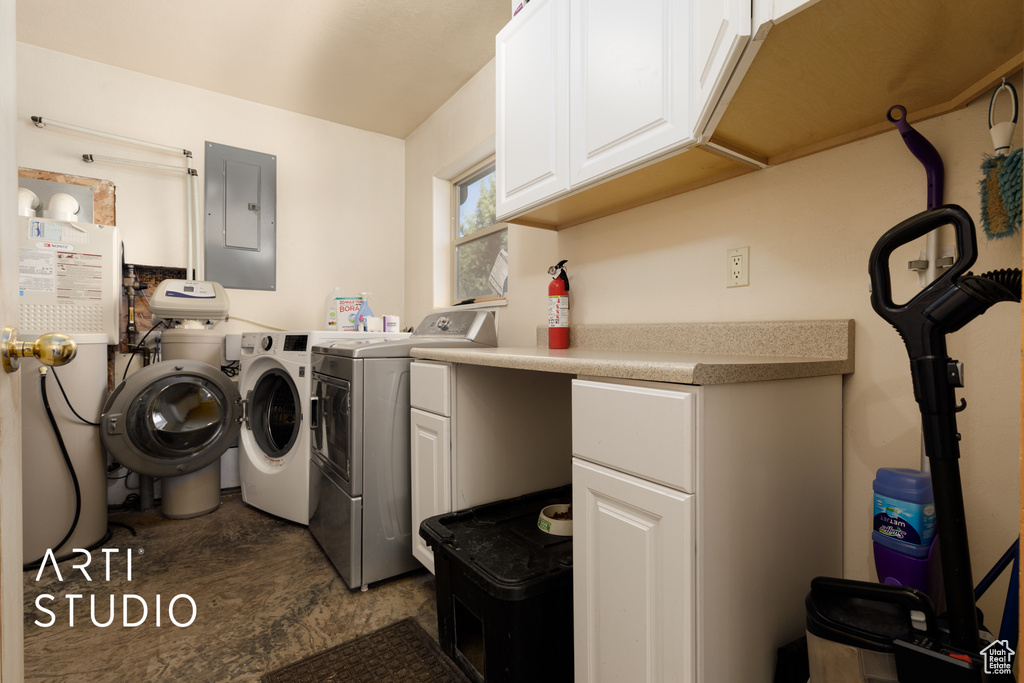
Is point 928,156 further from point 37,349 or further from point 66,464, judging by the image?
point 66,464

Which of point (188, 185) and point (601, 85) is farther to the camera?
point (188, 185)

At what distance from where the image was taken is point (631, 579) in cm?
90

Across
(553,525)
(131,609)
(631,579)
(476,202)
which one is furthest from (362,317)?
(631,579)

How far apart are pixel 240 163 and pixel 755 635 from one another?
355 cm

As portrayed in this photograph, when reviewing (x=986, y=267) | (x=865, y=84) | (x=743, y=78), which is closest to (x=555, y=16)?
(x=743, y=78)

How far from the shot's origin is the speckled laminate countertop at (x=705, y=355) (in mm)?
854

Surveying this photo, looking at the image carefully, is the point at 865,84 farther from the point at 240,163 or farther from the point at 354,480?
the point at 240,163

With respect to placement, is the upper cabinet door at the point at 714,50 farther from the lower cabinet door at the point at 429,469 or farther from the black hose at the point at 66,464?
the black hose at the point at 66,464

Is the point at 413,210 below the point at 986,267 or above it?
above

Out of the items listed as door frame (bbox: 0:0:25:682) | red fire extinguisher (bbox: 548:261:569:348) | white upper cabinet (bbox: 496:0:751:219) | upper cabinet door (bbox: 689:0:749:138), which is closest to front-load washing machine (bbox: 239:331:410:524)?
red fire extinguisher (bbox: 548:261:569:348)

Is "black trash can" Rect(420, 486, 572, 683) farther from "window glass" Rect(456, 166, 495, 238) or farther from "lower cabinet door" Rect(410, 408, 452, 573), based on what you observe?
"window glass" Rect(456, 166, 495, 238)

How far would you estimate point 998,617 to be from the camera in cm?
95

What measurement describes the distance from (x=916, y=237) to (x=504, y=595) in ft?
3.50

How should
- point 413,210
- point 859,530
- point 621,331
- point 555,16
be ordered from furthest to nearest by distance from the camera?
1. point 413,210
2. point 621,331
3. point 555,16
4. point 859,530
